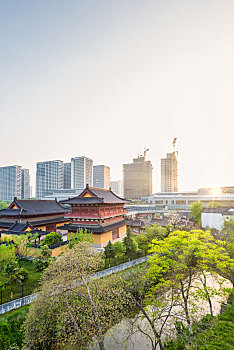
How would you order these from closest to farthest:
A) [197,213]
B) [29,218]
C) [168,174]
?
[29,218]
[197,213]
[168,174]

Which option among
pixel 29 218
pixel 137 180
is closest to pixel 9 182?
pixel 137 180

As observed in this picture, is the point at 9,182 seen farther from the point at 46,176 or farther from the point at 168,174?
the point at 168,174

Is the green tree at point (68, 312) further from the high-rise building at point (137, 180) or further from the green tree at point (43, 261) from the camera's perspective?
the high-rise building at point (137, 180)

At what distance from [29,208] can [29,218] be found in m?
1.92

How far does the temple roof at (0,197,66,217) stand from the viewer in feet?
97.3

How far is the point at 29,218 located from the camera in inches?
1194

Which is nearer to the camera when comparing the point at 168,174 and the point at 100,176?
the point at 168,174

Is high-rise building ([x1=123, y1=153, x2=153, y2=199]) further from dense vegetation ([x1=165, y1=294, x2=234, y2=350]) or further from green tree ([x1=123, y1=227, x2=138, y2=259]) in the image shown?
dense vegetation ([x1=165, y1=294, x2=234, y2=350])

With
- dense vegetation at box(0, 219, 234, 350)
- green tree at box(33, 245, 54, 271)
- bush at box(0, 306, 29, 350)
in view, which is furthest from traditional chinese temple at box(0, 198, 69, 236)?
dense vegetation at box(0, 219, 234, 350)

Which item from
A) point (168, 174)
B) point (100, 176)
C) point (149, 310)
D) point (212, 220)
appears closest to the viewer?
point (149, 310)

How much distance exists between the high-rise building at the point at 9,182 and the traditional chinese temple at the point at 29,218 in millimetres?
88062

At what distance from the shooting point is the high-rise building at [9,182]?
109 metres

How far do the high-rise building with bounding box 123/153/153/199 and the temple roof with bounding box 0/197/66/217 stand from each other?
9184cm

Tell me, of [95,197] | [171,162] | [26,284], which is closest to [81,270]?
[26,284]
